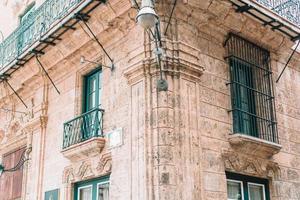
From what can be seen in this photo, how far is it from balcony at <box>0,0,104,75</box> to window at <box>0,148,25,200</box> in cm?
266

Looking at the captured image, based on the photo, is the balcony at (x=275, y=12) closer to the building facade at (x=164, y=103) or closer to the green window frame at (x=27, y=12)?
the building facade at (x=164, y=103)

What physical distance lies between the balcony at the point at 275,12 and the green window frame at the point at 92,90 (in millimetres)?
3609

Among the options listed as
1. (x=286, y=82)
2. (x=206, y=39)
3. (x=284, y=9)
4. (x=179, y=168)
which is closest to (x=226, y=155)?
(x=179, y=168)

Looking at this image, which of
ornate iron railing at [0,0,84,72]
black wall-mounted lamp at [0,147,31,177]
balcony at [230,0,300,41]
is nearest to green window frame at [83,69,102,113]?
ornate iron railing at [0,0,84,72]

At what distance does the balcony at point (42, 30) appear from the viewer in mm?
10180

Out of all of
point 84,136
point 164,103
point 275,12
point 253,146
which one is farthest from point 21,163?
point 275,12

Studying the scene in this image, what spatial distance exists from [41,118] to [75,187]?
8.44ft

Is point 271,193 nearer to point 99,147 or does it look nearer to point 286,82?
point 286,82

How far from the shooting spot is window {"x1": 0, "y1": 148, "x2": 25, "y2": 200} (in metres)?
13.1

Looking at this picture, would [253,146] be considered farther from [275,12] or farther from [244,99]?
[275,12]

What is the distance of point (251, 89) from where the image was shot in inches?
403

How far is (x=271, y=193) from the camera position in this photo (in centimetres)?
1002

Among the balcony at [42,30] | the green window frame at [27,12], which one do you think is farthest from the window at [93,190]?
the green window frame at [27,12]

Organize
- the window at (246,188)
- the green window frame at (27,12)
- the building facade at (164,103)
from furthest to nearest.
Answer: the green window frame at (27,12) < the window at (246,188) < the building facade at (164,103)
